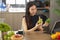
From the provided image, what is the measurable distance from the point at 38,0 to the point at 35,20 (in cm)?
103

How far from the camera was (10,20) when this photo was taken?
439cm

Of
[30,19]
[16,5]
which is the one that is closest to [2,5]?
[16,5]

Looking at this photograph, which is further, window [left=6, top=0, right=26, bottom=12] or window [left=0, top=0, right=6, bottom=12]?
window [left=6, top=0, right=26, bottom=12]

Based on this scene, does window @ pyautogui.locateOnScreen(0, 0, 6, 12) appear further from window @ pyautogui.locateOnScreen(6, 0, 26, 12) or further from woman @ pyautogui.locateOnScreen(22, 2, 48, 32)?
woman @ pyautogui.locateOnScreen(22, 2, 48, 32)

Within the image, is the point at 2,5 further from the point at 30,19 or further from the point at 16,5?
the point at 30,19

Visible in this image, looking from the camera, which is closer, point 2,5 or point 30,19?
point 30,19

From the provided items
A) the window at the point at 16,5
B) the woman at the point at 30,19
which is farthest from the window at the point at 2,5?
the woman at the point at 30,19

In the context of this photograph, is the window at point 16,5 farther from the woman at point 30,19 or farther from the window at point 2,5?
the woman at point 30,19

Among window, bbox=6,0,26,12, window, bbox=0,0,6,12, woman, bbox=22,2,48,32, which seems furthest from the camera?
window, bbox=6,0,26,12

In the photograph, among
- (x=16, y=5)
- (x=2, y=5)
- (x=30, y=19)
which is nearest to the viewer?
(x=30, y=19)

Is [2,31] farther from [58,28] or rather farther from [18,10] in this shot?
[18,10]

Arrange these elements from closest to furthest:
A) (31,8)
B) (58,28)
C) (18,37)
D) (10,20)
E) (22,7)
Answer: (18,37) < (58,28) < (31,8) < (10,20) < (22,7)

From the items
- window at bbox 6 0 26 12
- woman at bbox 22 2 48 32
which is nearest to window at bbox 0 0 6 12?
window at bbox 6 0 26 12

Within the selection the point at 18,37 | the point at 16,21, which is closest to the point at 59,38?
the point at 18,37
